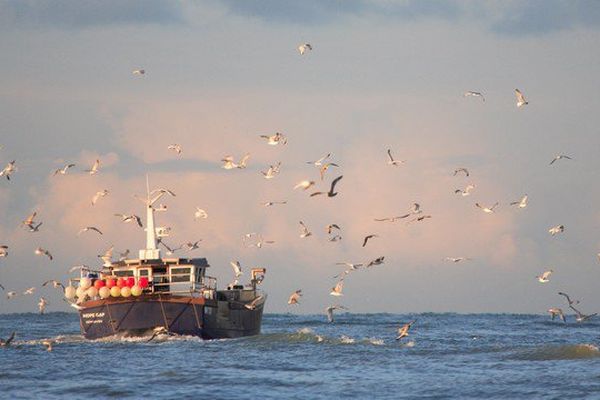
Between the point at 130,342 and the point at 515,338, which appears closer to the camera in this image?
the point at 130,342

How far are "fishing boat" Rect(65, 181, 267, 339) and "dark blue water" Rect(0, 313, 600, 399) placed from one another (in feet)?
3.15

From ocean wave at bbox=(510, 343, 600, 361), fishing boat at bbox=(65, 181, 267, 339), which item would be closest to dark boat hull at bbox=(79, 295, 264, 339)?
fishing boat at bbox=(65, 181, 267, 339)

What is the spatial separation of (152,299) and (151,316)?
3.37 ft

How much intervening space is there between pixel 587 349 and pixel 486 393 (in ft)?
67.1

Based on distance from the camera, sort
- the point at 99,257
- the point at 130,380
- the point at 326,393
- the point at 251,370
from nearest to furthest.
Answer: the point at 326,393
the point at 130,380
the point at 251,370
the point at 99,257

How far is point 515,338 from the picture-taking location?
9906 cm

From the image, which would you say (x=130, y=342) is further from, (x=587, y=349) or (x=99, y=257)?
(x=587, y=349)

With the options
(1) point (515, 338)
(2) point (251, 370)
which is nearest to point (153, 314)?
(2) point (251, 370)

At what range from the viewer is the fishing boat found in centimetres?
7350

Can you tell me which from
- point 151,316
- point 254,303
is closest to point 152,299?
point 151,316

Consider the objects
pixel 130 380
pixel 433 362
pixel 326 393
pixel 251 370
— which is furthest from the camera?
pixel 433 362

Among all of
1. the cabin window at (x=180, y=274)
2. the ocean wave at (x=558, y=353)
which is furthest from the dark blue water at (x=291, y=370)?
the cabin window at (x=180, y=274)

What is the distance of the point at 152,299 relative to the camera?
7325 cm

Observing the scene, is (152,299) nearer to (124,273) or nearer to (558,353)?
(124,273)
